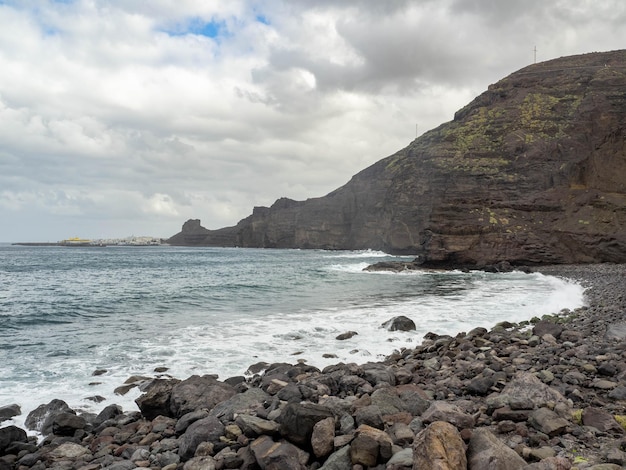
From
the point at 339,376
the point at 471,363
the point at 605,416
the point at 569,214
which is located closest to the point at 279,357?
the point at 339,376

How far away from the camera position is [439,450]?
13.9ft

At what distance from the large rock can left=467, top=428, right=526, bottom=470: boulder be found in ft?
0.40

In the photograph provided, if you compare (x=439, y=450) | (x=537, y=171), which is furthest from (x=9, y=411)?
(x=537, y=171)

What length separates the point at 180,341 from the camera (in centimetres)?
1489

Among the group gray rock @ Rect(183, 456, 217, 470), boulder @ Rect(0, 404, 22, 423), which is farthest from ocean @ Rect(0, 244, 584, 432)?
gray rock @ Rect(183, 456, 217, 470)

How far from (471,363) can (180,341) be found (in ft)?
32.1

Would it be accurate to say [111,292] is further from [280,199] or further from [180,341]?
[280,199]

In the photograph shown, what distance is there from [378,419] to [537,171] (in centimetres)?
5764

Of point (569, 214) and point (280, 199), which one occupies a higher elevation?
point (280, 199)

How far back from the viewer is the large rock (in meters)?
4.15

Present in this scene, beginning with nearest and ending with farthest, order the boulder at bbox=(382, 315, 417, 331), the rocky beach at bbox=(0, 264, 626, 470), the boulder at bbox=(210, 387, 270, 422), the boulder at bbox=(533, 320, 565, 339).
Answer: the rocky beach at bbox=(0, 264, 626, 470) < the boulder at bbox=(210, 387, 270, 422) < the boulder at bbox=(533, 320, 565, 339) < the boulder at bbox=(382, 315, 417, 331)

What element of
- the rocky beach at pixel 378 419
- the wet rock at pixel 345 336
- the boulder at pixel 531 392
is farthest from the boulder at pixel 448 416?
the wet rock at pixel 345 336

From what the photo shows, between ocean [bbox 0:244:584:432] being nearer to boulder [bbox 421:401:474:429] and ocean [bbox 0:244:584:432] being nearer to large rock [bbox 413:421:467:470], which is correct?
boulder [bbox 421:401:474:429]

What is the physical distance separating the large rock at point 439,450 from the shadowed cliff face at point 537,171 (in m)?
49.2
